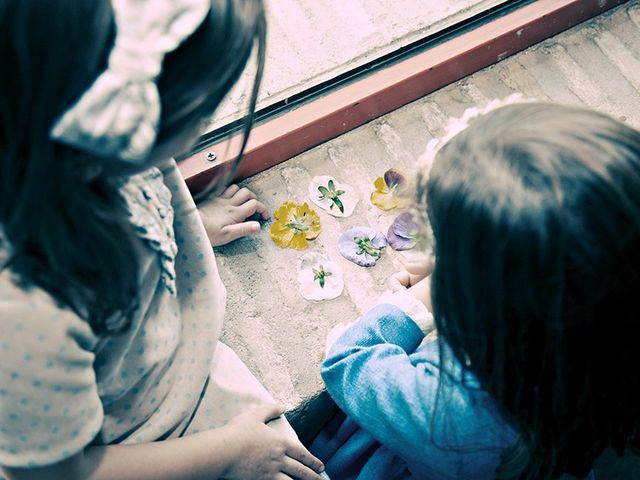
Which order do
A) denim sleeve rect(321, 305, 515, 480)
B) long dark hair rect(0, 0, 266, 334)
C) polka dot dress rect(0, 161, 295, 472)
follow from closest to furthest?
long dark hair rect(0, 0, 266, 334) < polka dot dress rect(0, 161, 295, 472) < denim sleeve rect(321, 305, 515, 480)

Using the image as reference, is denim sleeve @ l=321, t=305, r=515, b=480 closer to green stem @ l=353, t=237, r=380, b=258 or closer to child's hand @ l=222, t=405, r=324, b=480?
child's hand @ l=222, t=405, r=324, b=480

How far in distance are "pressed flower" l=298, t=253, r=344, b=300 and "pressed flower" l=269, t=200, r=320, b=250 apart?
3 cm

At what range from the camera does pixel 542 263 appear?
0.65 metres

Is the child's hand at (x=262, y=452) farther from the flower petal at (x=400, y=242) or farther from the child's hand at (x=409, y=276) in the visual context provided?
the flower petal at (x=400, y=242)

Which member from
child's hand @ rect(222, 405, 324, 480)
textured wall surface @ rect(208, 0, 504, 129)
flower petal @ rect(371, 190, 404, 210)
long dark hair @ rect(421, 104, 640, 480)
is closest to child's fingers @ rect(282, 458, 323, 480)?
child's hand @ rect(222, 405, 324, 480)

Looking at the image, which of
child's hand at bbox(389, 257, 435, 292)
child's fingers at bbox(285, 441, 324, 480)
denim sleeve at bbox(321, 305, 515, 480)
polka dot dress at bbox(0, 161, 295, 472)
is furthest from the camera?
child's hand at bbox(389, 257, 435, 292)

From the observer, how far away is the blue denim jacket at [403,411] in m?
0.81

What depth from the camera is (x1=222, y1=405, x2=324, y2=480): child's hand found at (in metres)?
0.85

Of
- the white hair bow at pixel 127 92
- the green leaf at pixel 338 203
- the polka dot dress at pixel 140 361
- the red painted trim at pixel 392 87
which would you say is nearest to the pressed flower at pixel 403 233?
the green leaf at pixel 338 203

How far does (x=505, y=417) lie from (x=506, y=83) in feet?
2.86

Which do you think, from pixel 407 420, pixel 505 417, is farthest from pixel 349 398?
pixel 505 417

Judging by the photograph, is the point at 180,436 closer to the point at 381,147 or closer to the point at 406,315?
the point at 406,315

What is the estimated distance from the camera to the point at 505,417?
79 cm

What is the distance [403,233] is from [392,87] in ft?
1.02
